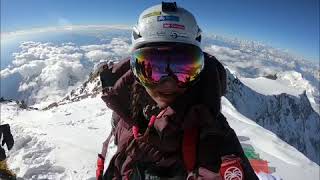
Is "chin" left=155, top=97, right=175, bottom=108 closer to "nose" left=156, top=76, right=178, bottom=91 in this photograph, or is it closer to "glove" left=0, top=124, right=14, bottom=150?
"nose" left=156, top=76, right=178, bottom=91

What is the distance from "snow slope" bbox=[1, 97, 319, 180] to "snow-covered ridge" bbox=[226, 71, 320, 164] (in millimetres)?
54929

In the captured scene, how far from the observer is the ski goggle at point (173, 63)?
2.67 meters

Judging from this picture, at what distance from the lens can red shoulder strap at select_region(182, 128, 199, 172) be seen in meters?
2.39

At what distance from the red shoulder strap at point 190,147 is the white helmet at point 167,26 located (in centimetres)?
69

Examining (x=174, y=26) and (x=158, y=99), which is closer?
(x=174, y=26)

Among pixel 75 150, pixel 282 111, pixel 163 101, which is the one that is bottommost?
pixel 282 111

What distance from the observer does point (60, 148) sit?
36.0 ft

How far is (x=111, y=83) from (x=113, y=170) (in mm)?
713

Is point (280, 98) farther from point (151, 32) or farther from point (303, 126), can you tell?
point (151, 32)

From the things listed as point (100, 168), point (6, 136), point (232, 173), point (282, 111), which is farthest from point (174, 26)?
point (282, 111)

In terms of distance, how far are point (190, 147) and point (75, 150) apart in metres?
8.90

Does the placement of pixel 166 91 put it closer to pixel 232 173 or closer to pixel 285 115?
pixel 232 173

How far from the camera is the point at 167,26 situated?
2.64m

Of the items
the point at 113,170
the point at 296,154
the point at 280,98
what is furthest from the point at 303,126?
the point at 113,170
